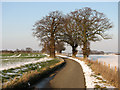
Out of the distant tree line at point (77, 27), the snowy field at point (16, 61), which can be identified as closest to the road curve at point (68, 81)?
the snowy field at point (16, 61)

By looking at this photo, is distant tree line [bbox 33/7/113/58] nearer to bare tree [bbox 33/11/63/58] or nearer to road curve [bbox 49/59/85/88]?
bare tree [bbox 33/11/63/58]

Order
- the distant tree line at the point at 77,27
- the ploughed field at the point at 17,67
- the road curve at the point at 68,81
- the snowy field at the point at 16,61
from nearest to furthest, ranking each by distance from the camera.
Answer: the road curve at the point at 68,81 < the ploughed field at the point at 17,67 < the snowy field at the point at 16,61 < the distant tree line at the point at 77,27

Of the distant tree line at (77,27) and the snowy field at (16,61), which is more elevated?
the distant tree line at (77,27)

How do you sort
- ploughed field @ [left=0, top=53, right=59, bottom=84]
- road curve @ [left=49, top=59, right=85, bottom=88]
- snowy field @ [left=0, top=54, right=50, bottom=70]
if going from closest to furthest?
road curve @ [left=49, top=59, right=85, bottom=88] < ploughed field @ [left=0, top=53, right=59, bottom=84] < snowy field @ [left=0, top=54, right=50, bottom=70]

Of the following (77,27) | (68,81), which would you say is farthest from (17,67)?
(77,27)

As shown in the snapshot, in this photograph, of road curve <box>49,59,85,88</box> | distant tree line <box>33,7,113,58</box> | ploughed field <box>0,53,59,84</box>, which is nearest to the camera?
road curve <box>49,59,85,88</box>

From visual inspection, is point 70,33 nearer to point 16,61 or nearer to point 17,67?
point 16,61

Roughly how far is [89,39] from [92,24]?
3.90 metres

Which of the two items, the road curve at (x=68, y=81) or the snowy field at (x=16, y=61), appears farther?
the snowy field at (x=16, y=61)

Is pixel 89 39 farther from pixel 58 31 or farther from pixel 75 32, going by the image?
pixel 58 31

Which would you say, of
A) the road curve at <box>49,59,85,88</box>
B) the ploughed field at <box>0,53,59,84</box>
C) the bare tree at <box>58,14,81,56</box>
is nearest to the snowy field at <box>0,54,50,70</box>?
the ploughed field at <box>0,53,59,84</box>

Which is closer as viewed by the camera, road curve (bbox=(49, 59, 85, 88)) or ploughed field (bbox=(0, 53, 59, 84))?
road curve (bbox=(49, 59, 85, 88))

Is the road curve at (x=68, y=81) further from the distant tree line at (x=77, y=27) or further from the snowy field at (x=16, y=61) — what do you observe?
the distant tree line at (x=77, y=27)

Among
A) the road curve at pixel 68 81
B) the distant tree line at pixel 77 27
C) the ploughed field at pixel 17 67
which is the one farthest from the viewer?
the distant tree line at pixel 77 27
